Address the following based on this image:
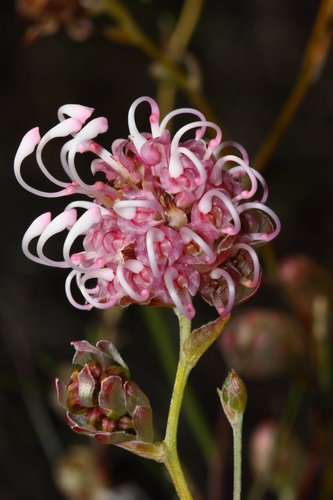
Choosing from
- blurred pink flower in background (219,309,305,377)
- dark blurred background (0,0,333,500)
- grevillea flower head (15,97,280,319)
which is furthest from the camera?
dark blurred background (0,0,333,500)

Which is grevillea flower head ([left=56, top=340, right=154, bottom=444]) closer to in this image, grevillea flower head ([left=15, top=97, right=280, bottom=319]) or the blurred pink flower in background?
grevillea flower head ([left=15, top=97, right=280, bottom=319])

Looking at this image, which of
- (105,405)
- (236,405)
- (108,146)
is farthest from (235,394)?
(108,146)

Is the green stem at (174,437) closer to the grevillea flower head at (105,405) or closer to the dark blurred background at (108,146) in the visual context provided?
the grevillea flower head at (105,405)

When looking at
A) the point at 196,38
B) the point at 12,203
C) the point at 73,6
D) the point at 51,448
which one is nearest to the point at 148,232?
the point at 73,6

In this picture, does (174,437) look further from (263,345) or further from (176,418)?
(263,345)

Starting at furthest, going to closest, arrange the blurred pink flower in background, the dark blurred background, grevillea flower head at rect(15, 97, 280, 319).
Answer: the dark blurred background → the blurred pink flower in background → grevillea flower head at rect(15, 97, 280, 319)

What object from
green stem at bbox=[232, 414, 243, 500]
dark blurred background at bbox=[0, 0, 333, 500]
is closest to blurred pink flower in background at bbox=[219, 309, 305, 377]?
green stem at bbox=[232, 414, 243, 500]

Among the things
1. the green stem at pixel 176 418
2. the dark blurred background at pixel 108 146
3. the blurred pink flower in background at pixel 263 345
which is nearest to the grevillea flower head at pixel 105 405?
the green stem at pixel 176 418
